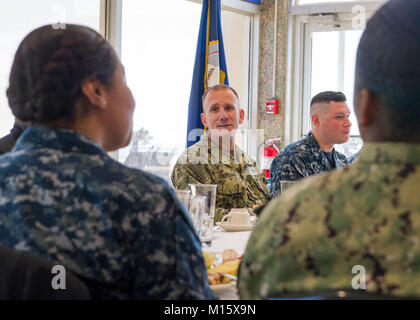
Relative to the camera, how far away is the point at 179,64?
4770 millimetres

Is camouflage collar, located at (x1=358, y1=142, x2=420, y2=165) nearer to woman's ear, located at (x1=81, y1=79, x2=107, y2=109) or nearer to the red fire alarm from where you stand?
woman's ear, located at (x1=81, y1=79, x2=107, y2=109)

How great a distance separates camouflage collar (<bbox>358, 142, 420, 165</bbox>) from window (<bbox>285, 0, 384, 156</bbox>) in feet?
14.6

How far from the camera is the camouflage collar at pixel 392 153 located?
697 mm

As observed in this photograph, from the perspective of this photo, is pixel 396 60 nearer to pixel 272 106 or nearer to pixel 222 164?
pixel 222 164

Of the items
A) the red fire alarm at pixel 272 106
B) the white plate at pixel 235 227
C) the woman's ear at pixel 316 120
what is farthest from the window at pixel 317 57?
the white plate at pixel 235 227

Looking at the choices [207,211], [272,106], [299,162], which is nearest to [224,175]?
[299,162]

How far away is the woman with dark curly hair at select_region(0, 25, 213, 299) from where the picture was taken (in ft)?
2.97

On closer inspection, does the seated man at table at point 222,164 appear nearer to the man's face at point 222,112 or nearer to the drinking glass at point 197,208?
the man's face at point 222,112

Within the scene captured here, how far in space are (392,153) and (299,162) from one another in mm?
2708

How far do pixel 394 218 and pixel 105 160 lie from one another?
1.83ft

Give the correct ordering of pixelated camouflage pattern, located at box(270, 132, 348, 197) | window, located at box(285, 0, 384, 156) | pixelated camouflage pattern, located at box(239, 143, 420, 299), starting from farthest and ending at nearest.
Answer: window, located at box(285, 0, 384, 156), pixelated camouflage pattern, located at box(270, 132, 348, 197), pixelated camouflage pattern, located at box(239, 143, 420, 299)

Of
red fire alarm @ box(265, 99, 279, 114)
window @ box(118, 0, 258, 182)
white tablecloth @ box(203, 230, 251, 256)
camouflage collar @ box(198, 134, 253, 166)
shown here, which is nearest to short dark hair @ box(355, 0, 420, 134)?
white tablecloth @ box(203, 230, 251, 256)
